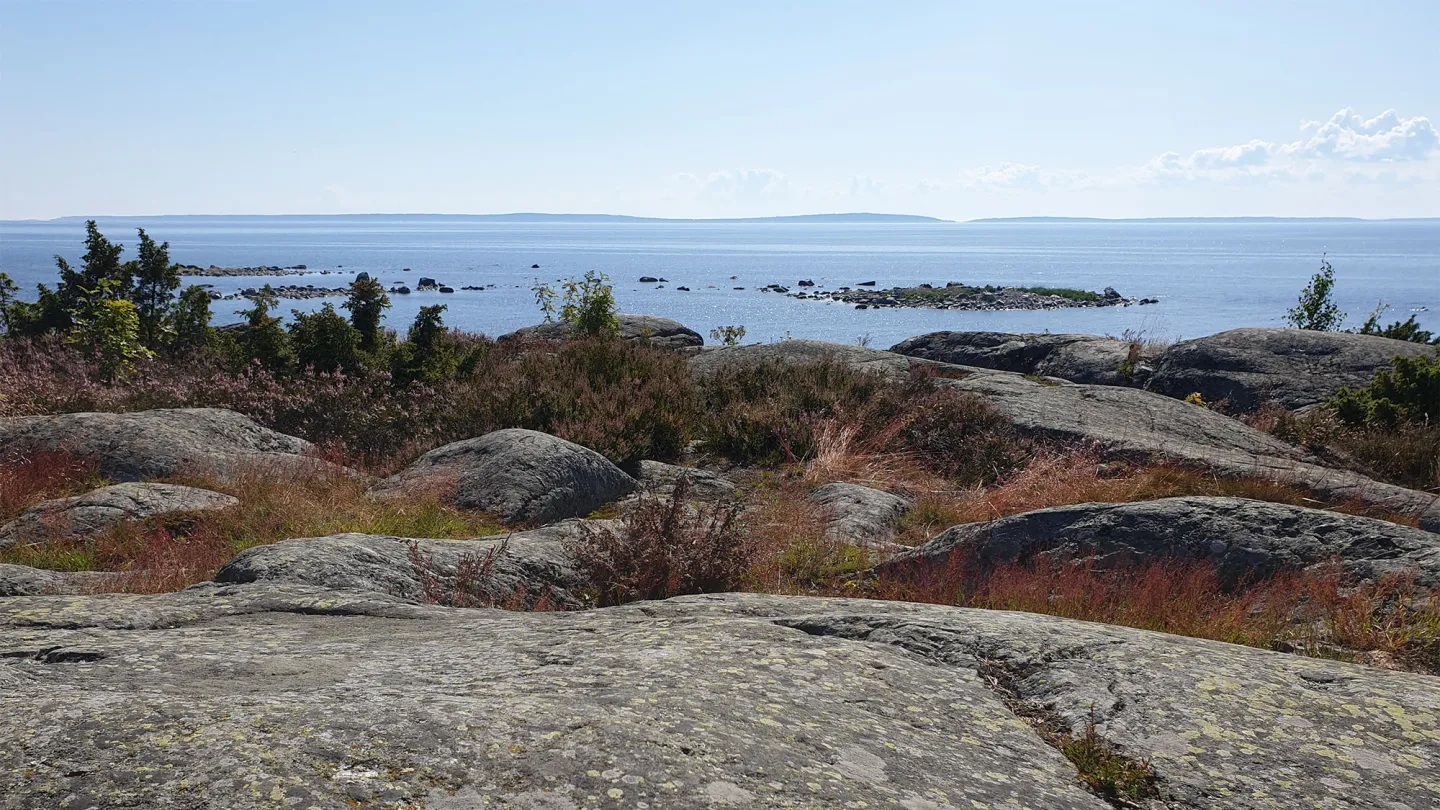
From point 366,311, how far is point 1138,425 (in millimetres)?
13075

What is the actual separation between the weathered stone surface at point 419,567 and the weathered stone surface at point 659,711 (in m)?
0.79

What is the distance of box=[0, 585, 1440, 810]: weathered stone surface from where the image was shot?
2.32 metres

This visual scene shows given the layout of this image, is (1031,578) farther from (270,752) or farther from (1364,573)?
(270,752)

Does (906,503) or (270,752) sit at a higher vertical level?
(270,752)

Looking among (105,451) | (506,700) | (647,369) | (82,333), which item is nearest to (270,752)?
(506,700)

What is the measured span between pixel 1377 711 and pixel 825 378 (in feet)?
34.6

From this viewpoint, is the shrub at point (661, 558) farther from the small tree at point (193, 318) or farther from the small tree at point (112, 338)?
the small tree at point (193, 318)

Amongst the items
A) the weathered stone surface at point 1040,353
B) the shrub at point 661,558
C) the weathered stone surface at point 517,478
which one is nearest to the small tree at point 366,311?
the weathered stone surface at point 517,478

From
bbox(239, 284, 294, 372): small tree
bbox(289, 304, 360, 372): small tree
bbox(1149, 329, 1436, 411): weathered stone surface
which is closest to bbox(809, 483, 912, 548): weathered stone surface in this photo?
bbox(289, 304, 360, 372): small tree

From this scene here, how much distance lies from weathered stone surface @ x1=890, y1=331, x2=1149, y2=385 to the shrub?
598 inches

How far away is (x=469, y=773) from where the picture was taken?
7.70ft

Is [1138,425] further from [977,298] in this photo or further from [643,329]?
[977,298]

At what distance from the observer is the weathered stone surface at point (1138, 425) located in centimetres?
951

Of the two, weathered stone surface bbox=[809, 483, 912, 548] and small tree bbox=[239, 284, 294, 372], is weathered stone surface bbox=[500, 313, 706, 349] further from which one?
weathered stone surface bbox=[809, 483, 912, 548]
